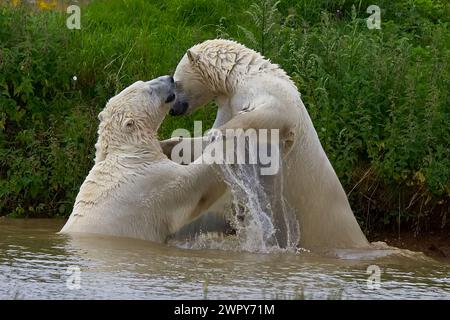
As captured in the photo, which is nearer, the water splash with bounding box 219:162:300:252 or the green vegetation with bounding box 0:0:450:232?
the water splash with bounding box 219:162:300:252

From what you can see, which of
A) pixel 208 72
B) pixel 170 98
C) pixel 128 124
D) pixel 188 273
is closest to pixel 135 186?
pixel 128 124

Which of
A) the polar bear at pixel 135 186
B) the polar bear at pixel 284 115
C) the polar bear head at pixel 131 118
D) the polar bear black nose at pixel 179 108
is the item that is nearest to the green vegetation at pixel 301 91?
the polar bear at pixel 284 115

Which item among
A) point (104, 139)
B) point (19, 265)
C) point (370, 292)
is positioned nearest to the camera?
point (370, 292)

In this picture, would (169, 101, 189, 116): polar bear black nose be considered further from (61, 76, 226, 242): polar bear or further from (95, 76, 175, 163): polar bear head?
(61, 76, 226, 242): polar bear

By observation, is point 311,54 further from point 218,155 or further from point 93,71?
point 218,155

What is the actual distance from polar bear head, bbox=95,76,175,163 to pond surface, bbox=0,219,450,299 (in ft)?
2.52

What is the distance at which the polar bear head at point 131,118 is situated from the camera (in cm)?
854

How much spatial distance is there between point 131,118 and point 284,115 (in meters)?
1.15

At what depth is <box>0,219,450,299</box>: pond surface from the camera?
630 cm

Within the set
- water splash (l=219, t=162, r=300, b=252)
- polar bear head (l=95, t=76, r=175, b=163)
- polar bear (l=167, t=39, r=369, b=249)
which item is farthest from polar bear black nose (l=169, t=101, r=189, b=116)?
water splash (l=219, t=162, r=300, b=252)
